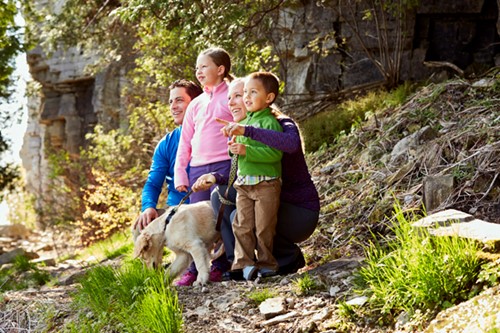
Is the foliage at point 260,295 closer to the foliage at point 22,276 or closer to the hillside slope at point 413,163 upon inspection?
the hillside slope at point 413,163

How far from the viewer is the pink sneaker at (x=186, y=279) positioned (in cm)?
539

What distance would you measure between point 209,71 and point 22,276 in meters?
6.05

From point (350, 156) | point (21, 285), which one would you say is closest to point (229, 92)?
point (350, 156)

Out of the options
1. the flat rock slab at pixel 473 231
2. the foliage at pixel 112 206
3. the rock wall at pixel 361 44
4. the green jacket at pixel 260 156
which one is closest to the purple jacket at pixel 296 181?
the green jacket at pixel 260 156

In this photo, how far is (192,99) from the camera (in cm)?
618

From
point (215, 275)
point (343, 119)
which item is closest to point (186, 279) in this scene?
point (215, 275)

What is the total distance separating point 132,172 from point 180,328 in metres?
11.6

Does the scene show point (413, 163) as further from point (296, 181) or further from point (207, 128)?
point (207, 128)

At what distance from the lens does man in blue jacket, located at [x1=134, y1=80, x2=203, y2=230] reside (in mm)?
6016

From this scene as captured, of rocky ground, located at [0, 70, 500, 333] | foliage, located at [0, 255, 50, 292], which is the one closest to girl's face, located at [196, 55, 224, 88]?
rocky ground, located at [0, 70, 500, 333]

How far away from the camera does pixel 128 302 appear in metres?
4.67

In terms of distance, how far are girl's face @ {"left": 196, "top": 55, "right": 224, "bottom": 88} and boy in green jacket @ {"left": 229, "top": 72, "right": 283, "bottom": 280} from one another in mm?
573

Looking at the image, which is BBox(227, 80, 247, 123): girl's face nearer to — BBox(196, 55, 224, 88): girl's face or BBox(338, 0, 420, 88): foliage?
BBox(196, 55, 224, 88): girl's face

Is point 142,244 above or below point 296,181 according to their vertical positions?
below
